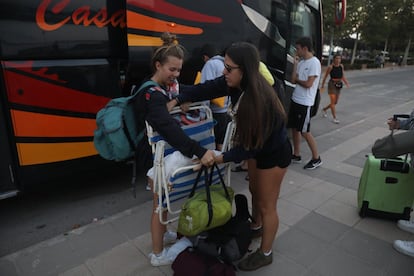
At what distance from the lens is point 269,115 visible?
76.8 inches

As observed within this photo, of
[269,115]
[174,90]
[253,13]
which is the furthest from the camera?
[253,13]

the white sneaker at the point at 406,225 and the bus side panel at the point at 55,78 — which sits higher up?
the bus side panel at the point at 55,78

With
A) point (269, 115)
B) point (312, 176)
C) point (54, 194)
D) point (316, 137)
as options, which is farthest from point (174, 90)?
point (316, 137)

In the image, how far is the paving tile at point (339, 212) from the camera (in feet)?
10.8

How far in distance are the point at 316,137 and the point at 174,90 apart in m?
4.71

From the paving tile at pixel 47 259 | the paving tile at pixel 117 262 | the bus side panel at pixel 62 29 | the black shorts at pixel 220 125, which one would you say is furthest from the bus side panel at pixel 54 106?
the black shorts at pixel 220 125

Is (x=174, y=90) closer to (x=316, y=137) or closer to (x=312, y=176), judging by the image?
(x=312, y=176)

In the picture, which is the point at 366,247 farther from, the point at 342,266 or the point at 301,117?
the point at 301,117

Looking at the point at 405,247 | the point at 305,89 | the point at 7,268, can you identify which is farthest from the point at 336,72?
the point at 7,268

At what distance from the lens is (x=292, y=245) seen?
2.84 m

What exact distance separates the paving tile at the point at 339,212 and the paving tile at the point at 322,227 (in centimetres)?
9

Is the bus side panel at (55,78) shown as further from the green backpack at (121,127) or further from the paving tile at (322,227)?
the paving tile at (322,227)

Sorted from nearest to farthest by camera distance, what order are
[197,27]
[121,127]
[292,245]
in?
[121,127] → [292,245] → [197,27]

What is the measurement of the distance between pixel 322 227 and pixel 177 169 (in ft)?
6.28
